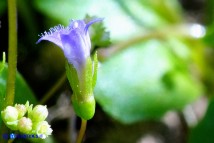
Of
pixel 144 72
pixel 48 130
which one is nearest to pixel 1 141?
pixel 48 130

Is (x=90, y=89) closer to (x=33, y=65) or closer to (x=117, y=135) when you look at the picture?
(x=117, y=135)

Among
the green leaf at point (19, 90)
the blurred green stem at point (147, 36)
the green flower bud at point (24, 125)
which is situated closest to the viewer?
the green flower bud at point (24, 125)

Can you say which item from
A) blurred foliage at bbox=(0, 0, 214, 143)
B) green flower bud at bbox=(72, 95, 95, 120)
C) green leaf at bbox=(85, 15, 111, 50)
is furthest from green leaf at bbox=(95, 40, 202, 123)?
green flower bud at bbox=(72, 95, 95, 120)

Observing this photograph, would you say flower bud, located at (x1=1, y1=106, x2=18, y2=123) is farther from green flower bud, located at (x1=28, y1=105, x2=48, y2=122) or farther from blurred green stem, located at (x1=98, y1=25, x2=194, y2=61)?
blurred green stem, located at (x1=98, y1=25, x2=194, y2=61)

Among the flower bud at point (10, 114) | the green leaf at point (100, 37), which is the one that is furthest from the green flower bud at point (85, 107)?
the green leaf at point (100, 37)

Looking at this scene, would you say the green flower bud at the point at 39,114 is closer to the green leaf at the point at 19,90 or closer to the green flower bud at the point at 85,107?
the green flower bud at the point at 85,107

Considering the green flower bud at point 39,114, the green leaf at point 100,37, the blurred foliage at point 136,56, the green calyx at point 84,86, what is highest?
the blurred foliage at point 136,56
